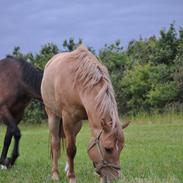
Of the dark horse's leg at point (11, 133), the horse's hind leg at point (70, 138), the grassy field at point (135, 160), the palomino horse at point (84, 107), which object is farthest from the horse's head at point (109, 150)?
the dark horse's leg at point (11, 133)

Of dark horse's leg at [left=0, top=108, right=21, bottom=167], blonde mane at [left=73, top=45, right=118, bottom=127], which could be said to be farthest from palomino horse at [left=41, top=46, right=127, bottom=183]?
dark horse's leg at [left=0, top=108, right=21, bottom=167]

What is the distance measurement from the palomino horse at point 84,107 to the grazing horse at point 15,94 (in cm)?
131

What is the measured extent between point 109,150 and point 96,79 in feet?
3.27

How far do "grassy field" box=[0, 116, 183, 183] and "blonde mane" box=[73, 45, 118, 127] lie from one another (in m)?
0.81

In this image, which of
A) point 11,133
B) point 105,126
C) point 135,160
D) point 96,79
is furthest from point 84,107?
point 135,160

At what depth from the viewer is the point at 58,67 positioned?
6.88 m

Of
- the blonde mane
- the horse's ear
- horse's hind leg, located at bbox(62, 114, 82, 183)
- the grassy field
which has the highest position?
the blonde mane

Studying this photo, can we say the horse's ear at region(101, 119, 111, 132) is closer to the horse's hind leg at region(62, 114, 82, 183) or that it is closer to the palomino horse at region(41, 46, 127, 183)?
the palomino horse at region(41, 46, 127, 183)

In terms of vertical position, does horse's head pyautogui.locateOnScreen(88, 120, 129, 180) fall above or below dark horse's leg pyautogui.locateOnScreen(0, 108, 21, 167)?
above

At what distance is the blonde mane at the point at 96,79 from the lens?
217 inches

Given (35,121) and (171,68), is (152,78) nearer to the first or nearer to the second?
(171,68)

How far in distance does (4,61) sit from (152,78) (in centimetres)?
1395

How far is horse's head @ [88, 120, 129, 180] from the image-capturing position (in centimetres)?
526

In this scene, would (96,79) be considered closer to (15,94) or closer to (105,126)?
(105,126)
